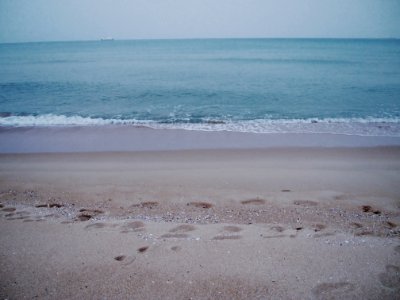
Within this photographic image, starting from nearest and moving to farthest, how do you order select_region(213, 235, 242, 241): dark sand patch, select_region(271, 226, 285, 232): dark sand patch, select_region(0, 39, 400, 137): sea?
1. select_region(213, 235, 242, 241): dark sand patch
2. select_region(271, 226, 285, 232): dark sand patch
3. select_region(0, 39, 400, 137): sea

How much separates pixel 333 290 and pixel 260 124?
922cm

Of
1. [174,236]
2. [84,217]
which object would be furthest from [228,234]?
[84,217]

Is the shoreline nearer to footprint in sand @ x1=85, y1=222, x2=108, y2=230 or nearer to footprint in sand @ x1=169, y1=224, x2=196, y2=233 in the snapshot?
footprint in sand @ x1=85, y1=222, x2=108, y2=230

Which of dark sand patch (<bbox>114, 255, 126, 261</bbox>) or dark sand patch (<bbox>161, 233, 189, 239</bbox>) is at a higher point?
dark sand patch (<bbox>161, 233, 189, 239</bbox>)

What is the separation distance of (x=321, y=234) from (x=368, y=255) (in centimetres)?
69

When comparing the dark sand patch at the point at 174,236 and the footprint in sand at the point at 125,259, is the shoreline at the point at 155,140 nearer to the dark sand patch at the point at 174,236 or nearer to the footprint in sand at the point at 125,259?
the dark sand patch at the point at 174,236

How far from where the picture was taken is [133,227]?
448cm

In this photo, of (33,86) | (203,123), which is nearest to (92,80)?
(33,86)

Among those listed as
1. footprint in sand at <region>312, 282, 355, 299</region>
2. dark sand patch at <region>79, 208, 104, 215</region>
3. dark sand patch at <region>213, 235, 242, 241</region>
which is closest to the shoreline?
dark sand patch at <region>79, 208, 104, 215</region>

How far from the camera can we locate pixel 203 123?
1212 centimetres

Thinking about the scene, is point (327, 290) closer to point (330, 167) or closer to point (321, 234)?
point (321, 234)

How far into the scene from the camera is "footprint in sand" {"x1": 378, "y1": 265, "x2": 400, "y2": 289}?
3203mm

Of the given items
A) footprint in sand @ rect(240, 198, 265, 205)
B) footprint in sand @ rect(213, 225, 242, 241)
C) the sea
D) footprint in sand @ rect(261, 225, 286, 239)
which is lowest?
footprint in sand @ rect(261, 225, 286, 239)

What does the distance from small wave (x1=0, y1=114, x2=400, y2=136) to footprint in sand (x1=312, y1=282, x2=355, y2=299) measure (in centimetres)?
792
